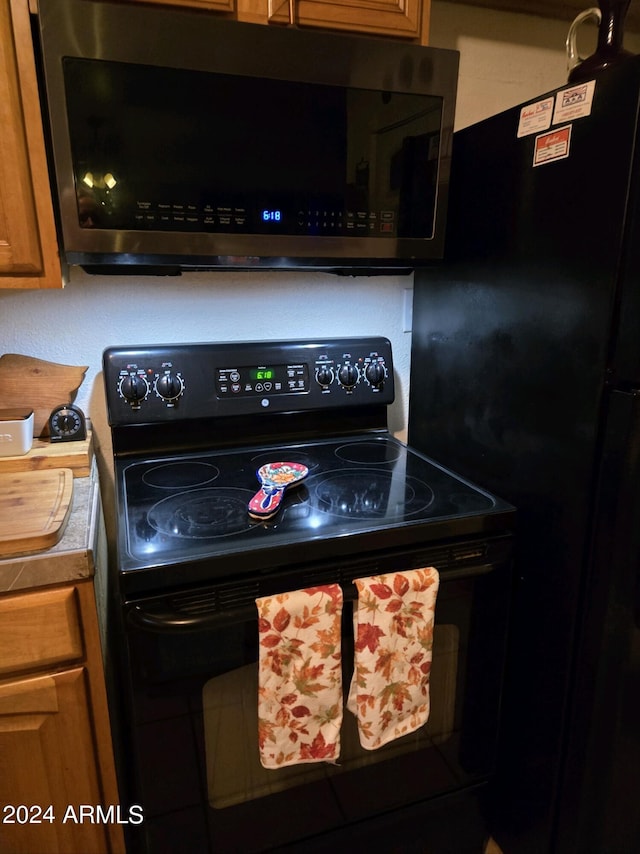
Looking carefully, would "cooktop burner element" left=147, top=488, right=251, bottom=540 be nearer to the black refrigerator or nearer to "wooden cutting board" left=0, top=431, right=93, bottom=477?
"wooden cutting board" left=0, top=431, right=93, bottom=477

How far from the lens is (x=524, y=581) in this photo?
111 centimetres

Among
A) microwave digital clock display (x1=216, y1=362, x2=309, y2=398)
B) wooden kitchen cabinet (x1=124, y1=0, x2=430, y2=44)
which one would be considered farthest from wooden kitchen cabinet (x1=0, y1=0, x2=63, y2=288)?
microwave digital clock display (x1=216, y1=362, x2=309, y2=398)

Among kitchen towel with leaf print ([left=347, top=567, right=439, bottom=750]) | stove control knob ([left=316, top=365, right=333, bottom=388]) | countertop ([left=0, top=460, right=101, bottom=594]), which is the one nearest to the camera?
countertop ([left=0, top=460, right=101, bottom=594])

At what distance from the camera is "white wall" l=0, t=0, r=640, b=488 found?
4.17 feet

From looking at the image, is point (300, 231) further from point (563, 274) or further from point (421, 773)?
point (421, 773)

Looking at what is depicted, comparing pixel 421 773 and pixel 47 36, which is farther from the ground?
pixel 47 36

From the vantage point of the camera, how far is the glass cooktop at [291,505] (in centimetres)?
90

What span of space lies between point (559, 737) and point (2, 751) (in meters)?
0.96

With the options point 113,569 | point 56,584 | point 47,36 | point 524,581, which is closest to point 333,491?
point 524,581

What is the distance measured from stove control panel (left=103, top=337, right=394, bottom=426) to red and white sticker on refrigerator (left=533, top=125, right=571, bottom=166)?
56 cm

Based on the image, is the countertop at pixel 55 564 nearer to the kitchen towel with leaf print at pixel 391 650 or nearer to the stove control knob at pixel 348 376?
the kitchen towel with leaf print at pixel 391 650

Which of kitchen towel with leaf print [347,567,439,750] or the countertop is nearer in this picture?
the countertop

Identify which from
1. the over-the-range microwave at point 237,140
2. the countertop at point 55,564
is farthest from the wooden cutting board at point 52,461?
the over-the-range microwave at point 237,140

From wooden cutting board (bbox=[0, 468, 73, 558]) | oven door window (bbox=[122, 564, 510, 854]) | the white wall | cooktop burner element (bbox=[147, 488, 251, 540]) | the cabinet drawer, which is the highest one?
the white wall
